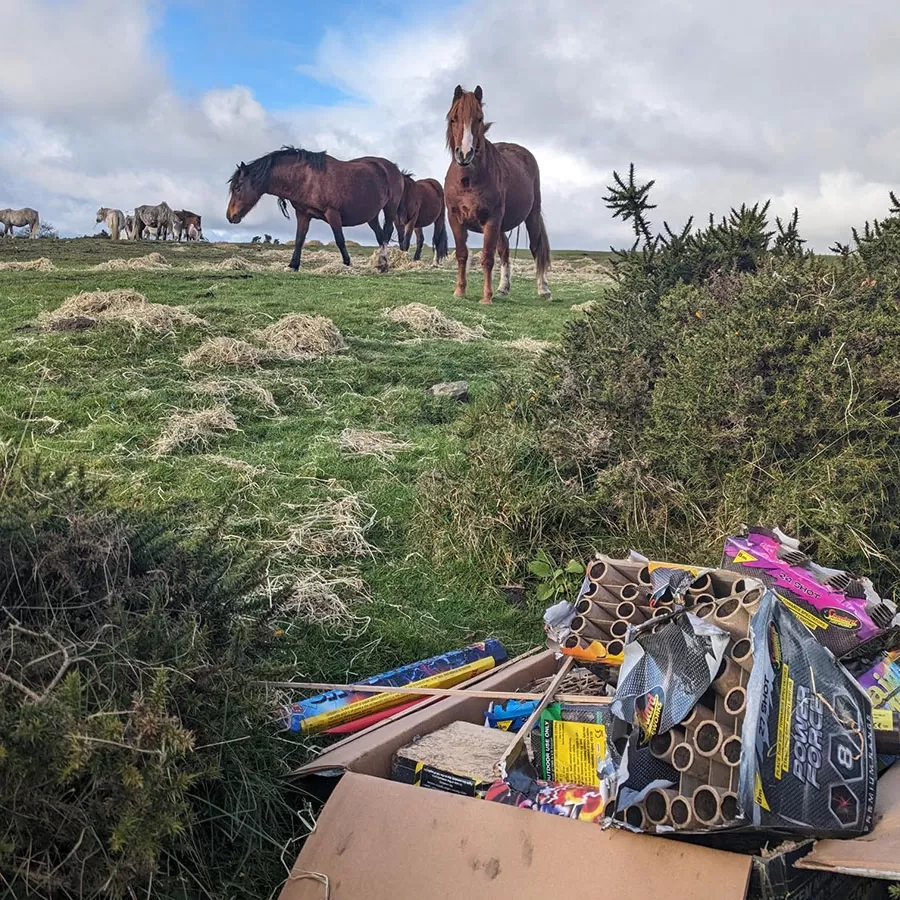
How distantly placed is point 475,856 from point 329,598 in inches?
80.6

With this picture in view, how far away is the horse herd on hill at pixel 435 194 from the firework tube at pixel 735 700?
37.5 ft

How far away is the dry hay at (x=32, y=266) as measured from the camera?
1534 centimetres

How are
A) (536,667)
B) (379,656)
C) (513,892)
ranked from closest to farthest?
(513,892) → (536,667) → (379,656)

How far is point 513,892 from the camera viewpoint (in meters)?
1.96

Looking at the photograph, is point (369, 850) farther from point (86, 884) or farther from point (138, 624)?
point (138, 624)

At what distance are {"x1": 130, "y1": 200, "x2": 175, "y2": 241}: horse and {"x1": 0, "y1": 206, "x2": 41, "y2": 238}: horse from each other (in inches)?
149

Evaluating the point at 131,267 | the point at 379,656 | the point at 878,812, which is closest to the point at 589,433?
the point at 379,656

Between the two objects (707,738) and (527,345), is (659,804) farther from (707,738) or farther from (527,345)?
(527,345)

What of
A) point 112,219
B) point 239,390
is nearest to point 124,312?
point 239,390

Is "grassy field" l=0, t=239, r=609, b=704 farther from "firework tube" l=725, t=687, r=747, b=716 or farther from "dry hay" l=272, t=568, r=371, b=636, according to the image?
"firework tube" l=725, t=687, r=747, b=716

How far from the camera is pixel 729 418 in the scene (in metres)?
3.98

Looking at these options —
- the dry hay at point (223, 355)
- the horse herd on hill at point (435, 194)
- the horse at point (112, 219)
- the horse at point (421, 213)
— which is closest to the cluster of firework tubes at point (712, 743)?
the dry hay at point (223, 355)

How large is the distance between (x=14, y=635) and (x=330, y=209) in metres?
18.0

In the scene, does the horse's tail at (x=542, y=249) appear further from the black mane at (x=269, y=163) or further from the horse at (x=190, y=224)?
the horse at (x=190, y=224)
